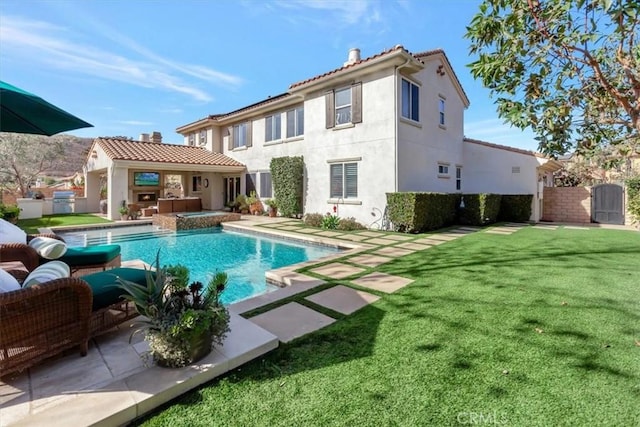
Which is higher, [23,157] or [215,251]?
[23,157]

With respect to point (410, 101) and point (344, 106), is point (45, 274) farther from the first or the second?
point (410, 101)

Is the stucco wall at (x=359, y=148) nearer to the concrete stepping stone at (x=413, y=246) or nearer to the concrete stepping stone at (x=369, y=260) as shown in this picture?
the concrete stepping stone at (x=413, y=246)

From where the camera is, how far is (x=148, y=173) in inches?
951

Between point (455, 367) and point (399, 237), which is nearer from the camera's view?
point (455, 367)

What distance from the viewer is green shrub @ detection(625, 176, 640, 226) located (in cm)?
1460

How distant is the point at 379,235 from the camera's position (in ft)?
A: 41.2

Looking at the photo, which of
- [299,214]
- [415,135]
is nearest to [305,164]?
[299,214]

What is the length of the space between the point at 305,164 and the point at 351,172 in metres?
3.33

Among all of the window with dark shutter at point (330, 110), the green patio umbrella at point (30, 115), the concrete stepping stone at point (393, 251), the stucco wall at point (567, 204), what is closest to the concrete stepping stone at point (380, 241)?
the concrete stepping stone at point (393, 251)

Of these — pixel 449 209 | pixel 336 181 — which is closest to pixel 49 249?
pixel 336 181

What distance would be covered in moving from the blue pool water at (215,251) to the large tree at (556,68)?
242 inches

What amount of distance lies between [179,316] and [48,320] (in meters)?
1.31

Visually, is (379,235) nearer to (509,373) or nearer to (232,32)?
(509,373)

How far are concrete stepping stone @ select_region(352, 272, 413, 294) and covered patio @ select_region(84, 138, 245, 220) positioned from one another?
16.2 m
